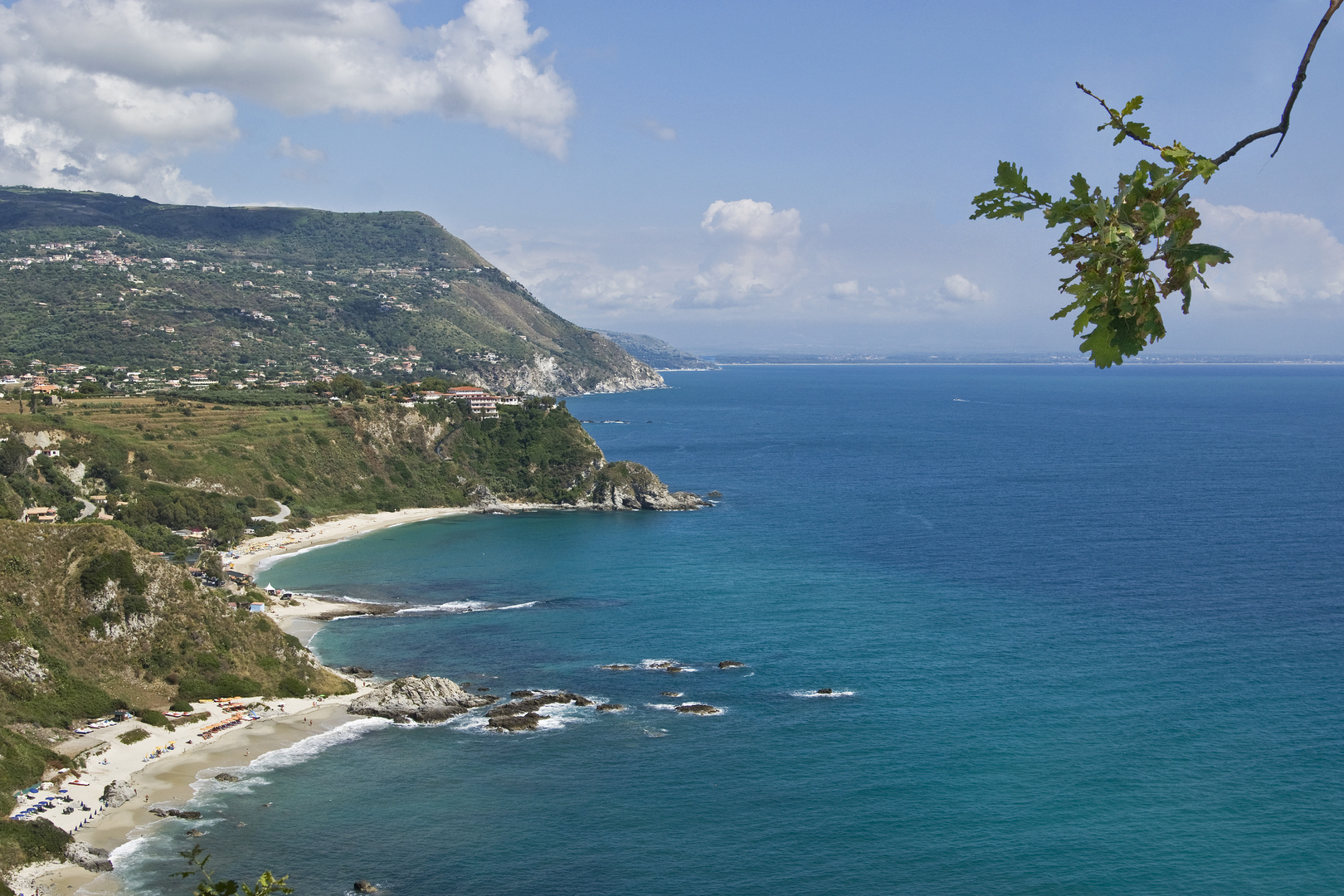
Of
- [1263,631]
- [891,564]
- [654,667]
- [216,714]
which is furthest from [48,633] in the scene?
[1263,631]

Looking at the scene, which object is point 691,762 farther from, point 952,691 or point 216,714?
point 216,714

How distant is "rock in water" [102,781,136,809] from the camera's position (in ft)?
141

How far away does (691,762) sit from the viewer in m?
47.9

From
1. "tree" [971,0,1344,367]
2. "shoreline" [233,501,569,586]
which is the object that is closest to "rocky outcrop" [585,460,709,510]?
"shoreline" [233,501,569,586]

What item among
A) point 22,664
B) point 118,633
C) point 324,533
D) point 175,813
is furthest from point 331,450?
point 175,813

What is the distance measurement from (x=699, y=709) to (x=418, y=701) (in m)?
15.8

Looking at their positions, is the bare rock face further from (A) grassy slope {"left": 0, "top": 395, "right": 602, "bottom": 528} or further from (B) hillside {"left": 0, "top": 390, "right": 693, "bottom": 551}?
(A) grassy slope {"left": 0, "top": 395, "right": 602, "bottom": 528}

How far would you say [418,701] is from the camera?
2178 inches

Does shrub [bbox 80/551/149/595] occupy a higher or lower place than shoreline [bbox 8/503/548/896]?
higher

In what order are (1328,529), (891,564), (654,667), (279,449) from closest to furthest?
(654,667) → (891,564) → (1328,529) → (279,449)

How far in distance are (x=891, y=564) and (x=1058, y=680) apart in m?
30.9

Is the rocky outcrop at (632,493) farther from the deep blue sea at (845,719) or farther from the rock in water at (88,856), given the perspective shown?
the rock in water at (88,856)

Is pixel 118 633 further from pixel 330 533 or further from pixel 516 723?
pixel 330 533

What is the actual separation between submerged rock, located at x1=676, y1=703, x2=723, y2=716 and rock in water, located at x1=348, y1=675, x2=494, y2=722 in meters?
11.3
